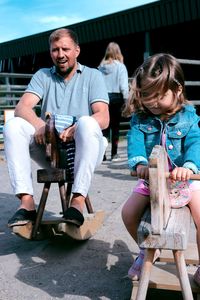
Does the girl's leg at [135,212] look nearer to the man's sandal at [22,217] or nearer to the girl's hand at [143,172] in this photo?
the girl's hand at [143,172]

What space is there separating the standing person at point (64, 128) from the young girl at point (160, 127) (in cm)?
57

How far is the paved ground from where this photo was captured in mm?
2557

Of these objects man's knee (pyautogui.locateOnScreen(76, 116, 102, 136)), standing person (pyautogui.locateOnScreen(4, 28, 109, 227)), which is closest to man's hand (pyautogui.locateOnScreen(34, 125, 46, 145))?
standing person (pyautogui.locateOnScreen(4, 28, 109, 227))

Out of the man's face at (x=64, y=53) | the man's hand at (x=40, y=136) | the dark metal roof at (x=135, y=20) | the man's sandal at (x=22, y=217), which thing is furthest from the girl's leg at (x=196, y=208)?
the dark metal roof at (x=135, y=20)

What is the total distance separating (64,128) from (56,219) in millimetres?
605

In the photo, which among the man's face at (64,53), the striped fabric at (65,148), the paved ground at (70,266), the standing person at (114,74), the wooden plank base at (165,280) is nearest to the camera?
the wooden plank base at (165,280)

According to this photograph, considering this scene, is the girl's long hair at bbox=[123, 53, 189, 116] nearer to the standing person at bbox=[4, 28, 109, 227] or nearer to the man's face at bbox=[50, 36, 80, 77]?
the standing person at bbox=[4, 28, 109, 227]

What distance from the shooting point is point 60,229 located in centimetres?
282

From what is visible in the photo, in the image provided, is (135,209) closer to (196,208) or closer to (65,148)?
(196,208)

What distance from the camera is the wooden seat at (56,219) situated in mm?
2895

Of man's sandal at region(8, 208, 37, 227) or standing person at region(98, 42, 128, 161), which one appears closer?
man's sandal at region(8, 208, 37, 227)

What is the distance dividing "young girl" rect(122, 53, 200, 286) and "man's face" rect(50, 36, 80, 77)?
3.63 ft

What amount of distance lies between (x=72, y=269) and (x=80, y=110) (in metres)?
1.20

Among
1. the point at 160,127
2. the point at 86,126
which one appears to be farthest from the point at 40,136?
the point at 160,127
